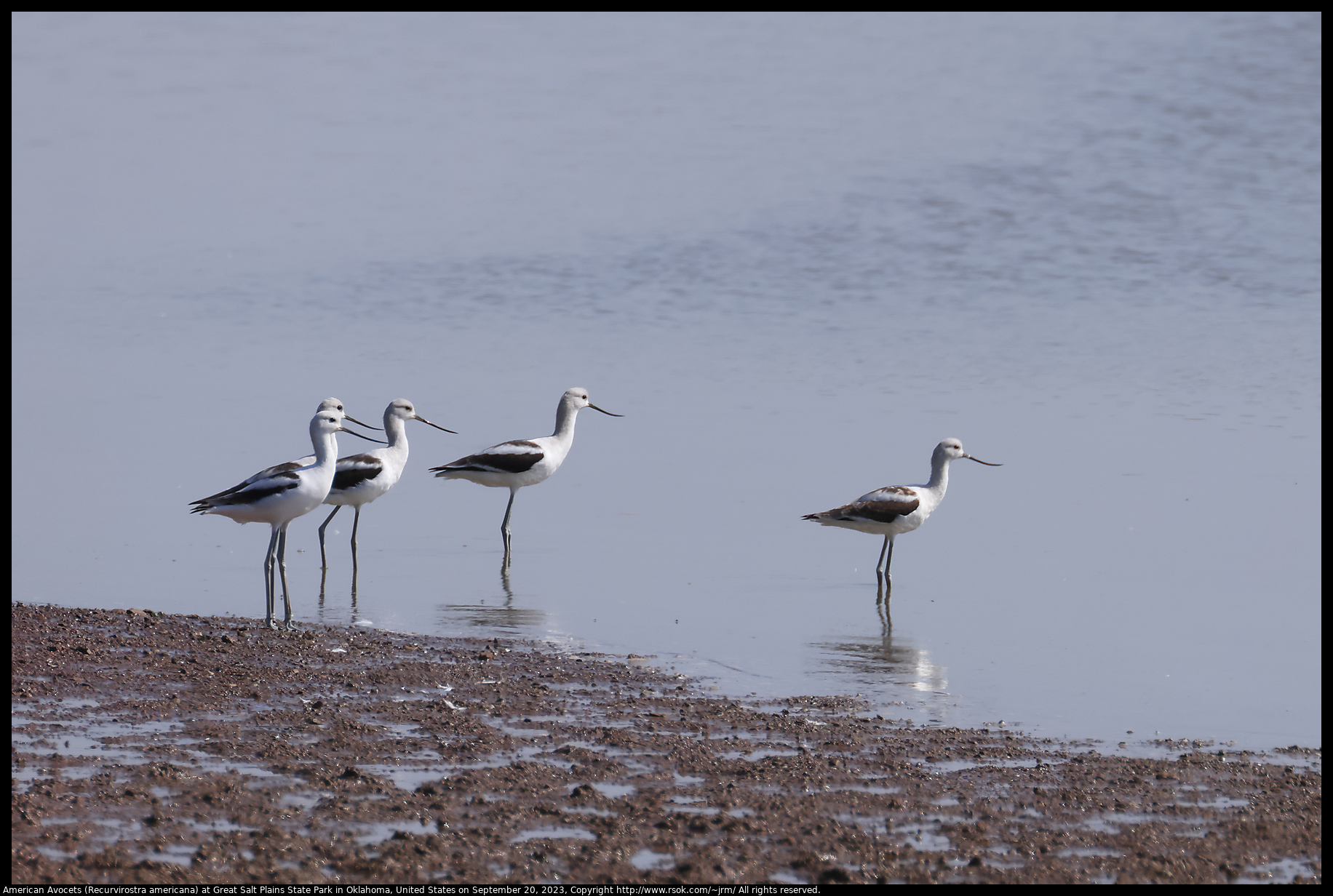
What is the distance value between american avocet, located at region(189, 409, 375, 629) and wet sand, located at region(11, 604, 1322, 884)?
1512mm

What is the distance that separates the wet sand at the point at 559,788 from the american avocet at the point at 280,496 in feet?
4.96

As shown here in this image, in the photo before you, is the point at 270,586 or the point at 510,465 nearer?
the point at 270,586

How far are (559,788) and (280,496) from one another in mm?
3946

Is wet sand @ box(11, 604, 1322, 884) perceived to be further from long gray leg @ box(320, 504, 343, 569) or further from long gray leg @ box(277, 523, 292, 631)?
long gray leg @ box(320, 504, 343, 569)

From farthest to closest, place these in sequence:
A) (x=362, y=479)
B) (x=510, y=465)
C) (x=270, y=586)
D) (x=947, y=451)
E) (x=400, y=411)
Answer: (x=510, y=465) < (x=947, y=451) < (x=400, y=411) < (x=362, y=479) < (x=270, y=586)

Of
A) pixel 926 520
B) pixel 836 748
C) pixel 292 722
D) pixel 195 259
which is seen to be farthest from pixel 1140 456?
pixel 195 259

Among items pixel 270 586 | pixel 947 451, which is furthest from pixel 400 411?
pixel 947 451

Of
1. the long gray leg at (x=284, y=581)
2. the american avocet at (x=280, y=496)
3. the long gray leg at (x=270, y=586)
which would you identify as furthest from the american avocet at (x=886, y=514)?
the long gray leg at (x=270, y=586)

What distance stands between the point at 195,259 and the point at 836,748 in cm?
2621

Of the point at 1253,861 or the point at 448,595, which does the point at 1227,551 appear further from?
the point at 1253,861

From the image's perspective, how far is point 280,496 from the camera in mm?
9430

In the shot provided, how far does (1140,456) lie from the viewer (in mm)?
15141

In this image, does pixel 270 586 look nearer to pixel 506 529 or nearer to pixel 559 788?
pixel 506 529

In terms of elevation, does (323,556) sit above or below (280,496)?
below
